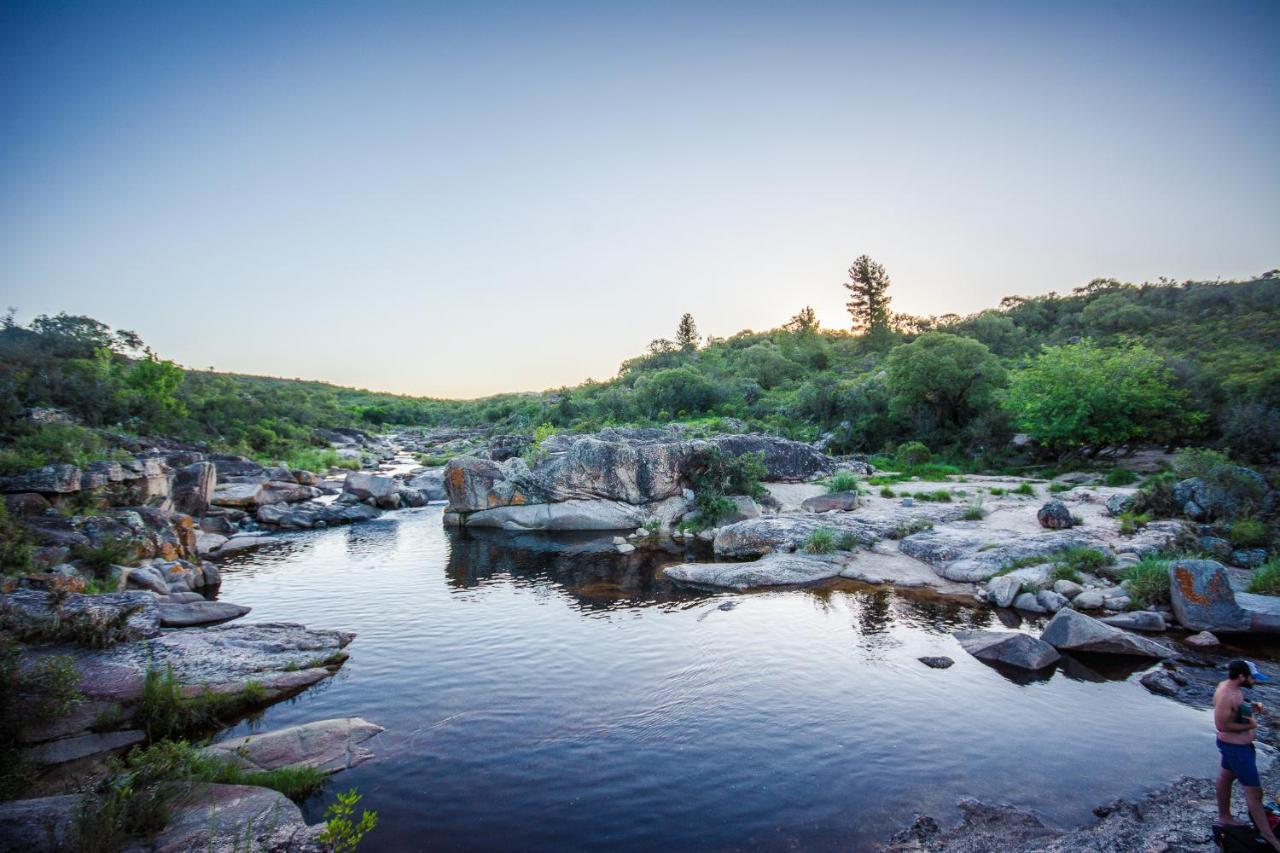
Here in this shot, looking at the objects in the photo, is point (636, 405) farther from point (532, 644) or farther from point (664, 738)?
point (664, 738)

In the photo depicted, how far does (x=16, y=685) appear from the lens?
850cm

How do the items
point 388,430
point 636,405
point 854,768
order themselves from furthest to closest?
point 388,430, point 636,405, point 854,768

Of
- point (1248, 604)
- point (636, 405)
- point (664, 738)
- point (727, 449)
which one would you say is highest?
point (636, 405)

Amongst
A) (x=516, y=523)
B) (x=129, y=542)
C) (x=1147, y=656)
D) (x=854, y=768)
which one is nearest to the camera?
(x=854, y=768)

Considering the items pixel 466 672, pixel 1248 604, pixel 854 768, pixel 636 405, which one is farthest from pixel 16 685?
pixel 636 405

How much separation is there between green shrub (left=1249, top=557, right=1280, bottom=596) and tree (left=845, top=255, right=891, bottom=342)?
6934 centimetres

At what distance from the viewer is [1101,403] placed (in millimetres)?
30703

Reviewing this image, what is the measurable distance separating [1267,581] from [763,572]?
12.5 m

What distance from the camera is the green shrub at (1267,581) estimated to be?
1429cm

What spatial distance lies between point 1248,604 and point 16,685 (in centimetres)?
2387

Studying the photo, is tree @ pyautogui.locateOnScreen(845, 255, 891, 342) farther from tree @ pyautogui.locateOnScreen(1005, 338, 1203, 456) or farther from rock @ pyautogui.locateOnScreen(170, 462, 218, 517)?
rock @ pyautogui.locateOnScreen(170, 462, 218, 517)

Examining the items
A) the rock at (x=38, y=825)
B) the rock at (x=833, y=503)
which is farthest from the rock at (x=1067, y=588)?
the rock at (x=38, y=825)

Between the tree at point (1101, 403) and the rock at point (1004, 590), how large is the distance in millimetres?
18957

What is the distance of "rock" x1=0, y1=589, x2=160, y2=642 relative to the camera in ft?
36.8
